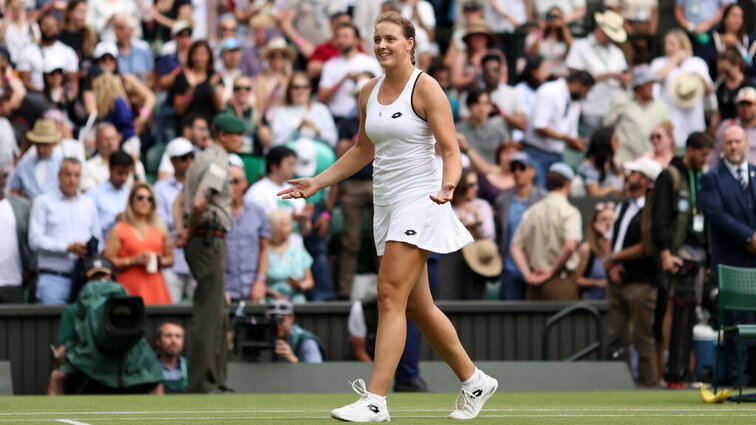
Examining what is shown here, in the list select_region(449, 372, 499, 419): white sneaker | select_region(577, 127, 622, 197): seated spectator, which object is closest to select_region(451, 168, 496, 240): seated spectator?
select_region(577, 127, 622, 197): seated spectator

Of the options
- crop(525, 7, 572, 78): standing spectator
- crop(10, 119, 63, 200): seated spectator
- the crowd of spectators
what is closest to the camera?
the crowd of spectators

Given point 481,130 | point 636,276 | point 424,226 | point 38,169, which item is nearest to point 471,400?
point 424,226

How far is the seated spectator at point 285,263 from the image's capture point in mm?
14070

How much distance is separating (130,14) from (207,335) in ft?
25.9

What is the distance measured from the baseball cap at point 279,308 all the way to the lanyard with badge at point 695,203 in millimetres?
3923

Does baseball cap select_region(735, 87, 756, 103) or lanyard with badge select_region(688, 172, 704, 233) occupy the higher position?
baseball cap select_region(735, 87, 756, 103)

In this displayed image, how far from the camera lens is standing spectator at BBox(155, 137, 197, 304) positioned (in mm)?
14297

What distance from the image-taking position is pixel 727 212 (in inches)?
512

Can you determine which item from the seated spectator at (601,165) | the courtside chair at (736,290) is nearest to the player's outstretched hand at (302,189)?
the courtside chair at (736,290)

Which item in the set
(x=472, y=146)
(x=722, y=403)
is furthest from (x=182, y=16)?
(x=722, y=403)

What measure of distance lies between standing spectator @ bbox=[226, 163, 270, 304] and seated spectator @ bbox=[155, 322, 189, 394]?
86cm

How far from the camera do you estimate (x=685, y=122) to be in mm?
18141

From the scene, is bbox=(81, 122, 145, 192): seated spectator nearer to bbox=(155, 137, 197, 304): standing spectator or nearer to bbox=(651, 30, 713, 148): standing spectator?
bbox=(155, 137, 197, 304): standing spectator

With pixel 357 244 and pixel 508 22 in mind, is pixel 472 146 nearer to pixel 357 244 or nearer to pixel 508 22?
pixel 357 244
